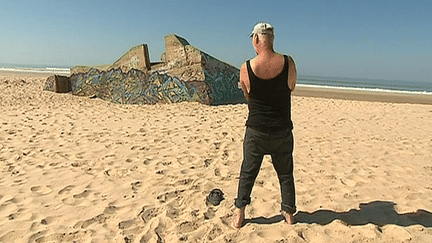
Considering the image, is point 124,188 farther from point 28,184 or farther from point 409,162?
point 409,162

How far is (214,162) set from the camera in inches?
207

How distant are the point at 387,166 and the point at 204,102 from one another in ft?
24.9

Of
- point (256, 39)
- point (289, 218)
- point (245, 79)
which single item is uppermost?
point (256, 39)

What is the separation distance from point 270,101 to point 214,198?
4.82 ft

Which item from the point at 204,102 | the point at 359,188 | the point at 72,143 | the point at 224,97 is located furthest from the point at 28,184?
the point at 224,97

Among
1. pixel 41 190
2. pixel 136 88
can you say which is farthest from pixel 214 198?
pixel 136 88

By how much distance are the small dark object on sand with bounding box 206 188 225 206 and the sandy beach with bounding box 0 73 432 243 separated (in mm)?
104

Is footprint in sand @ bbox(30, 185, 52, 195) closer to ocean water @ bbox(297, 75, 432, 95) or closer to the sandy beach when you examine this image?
the sandy beach

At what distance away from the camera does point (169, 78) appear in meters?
12.3

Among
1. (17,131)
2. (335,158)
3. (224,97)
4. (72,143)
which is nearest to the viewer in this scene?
(335,158)

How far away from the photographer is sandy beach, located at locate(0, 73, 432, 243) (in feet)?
10.1

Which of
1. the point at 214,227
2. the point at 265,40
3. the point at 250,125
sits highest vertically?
the point at 265,40

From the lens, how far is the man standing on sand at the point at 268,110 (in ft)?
9.06

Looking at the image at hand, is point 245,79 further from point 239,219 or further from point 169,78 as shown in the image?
point 169,78
